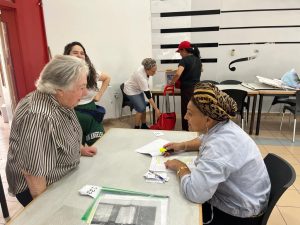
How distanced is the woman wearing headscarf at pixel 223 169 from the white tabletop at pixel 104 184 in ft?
0.31

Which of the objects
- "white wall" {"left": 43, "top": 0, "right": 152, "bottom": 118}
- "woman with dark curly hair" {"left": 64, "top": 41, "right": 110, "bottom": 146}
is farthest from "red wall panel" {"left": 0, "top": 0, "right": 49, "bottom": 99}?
"woman with dark curly hair" {"left": 64, "top": 41, "right": 110, "bottom": 146}

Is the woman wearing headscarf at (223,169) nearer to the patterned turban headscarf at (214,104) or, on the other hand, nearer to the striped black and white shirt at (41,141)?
the patterned turban headscarf at (214,104)

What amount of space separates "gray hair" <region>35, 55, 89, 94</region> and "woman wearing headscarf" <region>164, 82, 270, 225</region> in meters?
0.63

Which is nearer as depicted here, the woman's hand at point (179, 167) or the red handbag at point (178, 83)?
the woman's hand at point (179, 167)

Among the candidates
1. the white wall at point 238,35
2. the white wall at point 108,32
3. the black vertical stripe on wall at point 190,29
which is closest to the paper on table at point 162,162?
the white wall at point 108,32

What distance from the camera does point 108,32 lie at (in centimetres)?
476

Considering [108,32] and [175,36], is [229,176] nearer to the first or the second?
[108,32]

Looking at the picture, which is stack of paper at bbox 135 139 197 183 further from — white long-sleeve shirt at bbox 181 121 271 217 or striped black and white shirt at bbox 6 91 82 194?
striped black and white shirt at bbox 6 91 82 194

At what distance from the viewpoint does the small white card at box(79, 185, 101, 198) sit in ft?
3.89

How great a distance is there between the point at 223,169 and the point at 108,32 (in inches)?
167

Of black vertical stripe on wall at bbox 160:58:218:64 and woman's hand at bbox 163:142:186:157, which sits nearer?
woman's hand at bbox 163:142:186:157

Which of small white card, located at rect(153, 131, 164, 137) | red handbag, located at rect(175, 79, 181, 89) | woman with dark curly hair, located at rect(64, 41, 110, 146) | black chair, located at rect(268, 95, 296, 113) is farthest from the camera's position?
black chair, located at rect(268, 95, 296, 113)

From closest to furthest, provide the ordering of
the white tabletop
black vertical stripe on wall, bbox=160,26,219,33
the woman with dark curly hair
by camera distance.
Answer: the white tabletop, the woman with dark curly hair, black vertical stripe on wall, bbox=160,26,219,33

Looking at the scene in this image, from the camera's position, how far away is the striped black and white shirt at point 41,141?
1156 mm
